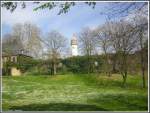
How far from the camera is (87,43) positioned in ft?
46.0

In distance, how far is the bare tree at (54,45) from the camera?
13961mm

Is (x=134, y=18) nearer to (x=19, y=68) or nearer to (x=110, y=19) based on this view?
(x=110, y=19)

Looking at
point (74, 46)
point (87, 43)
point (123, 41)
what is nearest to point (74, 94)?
point (74, 46)

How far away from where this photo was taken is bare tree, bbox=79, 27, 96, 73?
1395 cm

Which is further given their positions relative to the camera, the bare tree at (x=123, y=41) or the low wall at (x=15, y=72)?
the low wall at (x=15, y=72)

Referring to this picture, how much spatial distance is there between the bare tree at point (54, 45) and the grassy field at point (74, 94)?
31cm

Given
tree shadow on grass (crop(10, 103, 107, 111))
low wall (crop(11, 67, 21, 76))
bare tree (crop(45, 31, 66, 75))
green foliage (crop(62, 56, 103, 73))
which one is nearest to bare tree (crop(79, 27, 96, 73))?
green foliage (crop(62, 56, 103, 73))

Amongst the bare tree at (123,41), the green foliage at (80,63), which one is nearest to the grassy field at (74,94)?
the green foliage at (80,63)

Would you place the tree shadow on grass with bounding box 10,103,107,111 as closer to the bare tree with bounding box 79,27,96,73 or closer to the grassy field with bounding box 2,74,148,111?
the grassy field with bounding box 2,74,148,111

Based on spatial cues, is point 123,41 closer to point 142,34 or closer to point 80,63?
point 142,34

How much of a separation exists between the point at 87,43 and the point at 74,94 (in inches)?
38.9

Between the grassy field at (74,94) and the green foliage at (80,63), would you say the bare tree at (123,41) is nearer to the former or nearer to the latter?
the grassy field at (74,94)

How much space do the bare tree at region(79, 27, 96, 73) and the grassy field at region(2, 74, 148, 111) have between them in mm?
391

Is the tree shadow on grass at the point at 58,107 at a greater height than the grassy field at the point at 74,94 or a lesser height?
lesser
